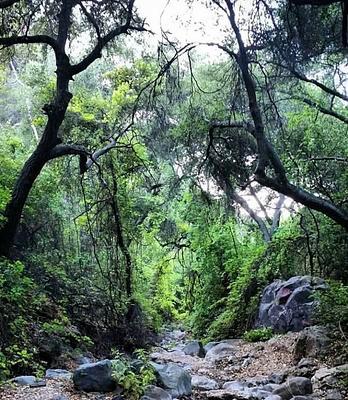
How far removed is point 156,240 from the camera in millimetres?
14961

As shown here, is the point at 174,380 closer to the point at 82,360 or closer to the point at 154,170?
the point at 82,360

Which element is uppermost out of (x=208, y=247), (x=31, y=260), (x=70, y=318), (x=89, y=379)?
(x=208, y=247)

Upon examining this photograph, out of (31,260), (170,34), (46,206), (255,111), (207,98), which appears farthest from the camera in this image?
(46,206)

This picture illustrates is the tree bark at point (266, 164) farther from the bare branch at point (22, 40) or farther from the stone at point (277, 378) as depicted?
the bare branch at point (22, 40)

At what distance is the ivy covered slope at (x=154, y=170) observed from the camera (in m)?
5.99

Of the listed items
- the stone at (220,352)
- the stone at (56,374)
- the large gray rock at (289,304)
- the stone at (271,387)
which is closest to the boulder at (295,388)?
the stone at (271,387)

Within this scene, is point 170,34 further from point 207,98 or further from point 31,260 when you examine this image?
point 31,260

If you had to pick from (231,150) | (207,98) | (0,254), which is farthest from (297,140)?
(0,254)

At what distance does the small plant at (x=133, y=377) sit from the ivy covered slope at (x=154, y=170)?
7 centimetres

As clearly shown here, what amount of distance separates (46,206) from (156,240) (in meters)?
5.06

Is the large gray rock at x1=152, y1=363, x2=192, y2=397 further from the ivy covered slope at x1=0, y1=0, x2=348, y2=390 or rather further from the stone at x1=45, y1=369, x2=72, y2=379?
the stone at x1=45, y1=369, x2=72, y2=379

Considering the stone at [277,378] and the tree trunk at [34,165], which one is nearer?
the stone at [277,378]

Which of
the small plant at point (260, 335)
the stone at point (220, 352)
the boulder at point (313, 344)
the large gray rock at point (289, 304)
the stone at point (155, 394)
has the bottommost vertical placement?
the stone at point (155, 394)

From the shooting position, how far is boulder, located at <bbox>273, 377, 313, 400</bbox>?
5762mm
